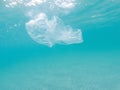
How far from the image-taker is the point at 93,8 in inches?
898

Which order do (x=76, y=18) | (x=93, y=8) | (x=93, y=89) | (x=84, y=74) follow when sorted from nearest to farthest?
(x=93, y=89) → (x=93, y=8) → (x=84, y=74) → (x=76, y=18)

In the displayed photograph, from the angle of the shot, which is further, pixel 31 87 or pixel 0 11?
pixel 31 87

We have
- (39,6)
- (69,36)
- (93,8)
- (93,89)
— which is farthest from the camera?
(93,8)

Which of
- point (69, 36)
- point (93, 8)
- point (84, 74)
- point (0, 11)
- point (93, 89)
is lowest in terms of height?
point (93, 89)

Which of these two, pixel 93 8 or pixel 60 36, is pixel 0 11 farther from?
pixel 93 8

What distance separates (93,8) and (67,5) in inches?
128

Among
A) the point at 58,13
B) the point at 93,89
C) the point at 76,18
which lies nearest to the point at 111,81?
the point at 93,89

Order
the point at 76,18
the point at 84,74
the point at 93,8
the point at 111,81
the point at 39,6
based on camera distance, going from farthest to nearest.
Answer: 1. the point at 76,18
2. the point at 84,74
3. the point at 93,8
4. the point at 39,6
5. the point at 111,81

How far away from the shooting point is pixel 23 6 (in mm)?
19953

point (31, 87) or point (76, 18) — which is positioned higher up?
point (76, 18)

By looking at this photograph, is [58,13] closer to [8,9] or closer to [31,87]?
[8,9]

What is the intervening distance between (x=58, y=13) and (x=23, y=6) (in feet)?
16.6

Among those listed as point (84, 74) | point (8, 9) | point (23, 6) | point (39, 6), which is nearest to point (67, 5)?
Result: point (39, 6)

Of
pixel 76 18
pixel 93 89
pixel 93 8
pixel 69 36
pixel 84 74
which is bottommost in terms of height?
pixel 93 89
